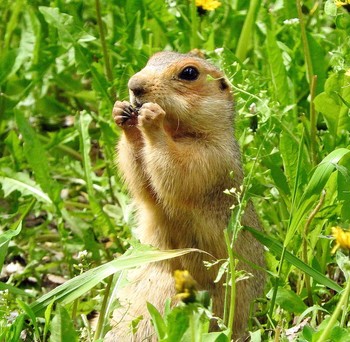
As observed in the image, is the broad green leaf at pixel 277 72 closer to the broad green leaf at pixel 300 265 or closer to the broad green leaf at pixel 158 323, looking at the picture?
the broad green leaf at pixel 300 265

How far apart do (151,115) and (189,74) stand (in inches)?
16.9

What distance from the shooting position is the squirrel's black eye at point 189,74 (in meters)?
4.96

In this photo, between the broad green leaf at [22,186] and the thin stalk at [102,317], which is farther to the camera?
the broad green leaf at [22,186]

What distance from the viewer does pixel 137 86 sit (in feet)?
15.6

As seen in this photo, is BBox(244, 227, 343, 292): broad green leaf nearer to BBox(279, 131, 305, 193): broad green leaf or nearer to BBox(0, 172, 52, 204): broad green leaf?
BBox(279, 131, 305, 193): broad green leaf

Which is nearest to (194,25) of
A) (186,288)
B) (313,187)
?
(313,187)

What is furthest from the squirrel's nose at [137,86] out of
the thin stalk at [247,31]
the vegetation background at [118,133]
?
the thin stalk at [247,31]

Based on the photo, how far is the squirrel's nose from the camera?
4738mm

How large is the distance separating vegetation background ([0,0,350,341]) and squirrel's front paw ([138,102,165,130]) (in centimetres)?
40

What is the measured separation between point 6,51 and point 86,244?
1.66 meters

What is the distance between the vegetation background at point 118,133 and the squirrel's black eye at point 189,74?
215mm

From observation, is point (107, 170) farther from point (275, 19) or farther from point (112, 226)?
point (275, 19)

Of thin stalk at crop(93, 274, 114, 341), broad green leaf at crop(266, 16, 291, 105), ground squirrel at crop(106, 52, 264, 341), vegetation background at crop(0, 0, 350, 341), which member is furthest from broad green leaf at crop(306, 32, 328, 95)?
thin stalk at crop(93, 274, 114, 341)

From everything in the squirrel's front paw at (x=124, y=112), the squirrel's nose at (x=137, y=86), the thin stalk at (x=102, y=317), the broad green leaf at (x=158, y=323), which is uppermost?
the squirrel's nose at (x=137, y=86)
